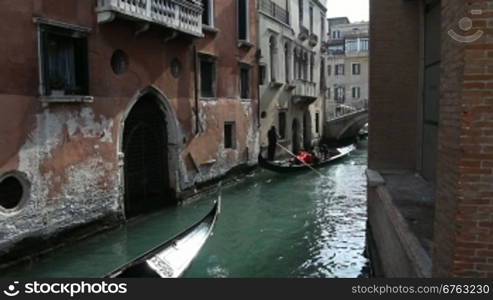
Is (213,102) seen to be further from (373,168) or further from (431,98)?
(431,98)

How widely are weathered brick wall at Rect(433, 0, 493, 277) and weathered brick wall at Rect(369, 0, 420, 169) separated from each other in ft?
15.4

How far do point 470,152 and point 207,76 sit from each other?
32.1 feet

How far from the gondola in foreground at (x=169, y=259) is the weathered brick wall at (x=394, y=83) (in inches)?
121

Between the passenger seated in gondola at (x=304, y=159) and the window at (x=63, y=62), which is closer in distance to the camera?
the window at (x=63, y=62)

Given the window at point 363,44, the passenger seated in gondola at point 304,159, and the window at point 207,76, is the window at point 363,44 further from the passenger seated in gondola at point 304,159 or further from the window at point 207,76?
the window at point 207,76

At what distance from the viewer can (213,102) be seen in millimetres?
11867

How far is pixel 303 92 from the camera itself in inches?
768

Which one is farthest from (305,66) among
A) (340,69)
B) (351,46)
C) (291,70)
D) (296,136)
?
(351,46)

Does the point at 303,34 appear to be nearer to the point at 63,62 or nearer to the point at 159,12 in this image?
the point at 159,12

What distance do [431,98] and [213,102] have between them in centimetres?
638

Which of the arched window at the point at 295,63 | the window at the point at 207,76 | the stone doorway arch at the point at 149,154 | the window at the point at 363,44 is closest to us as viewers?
the stone doorway arch at the point at 149,154

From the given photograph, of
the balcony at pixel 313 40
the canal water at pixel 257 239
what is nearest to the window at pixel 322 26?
the balcony at pixel 313 40

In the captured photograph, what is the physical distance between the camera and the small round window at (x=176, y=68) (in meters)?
10.0

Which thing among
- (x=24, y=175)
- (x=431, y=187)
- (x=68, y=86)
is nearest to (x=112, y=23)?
(x=68, y=86)
